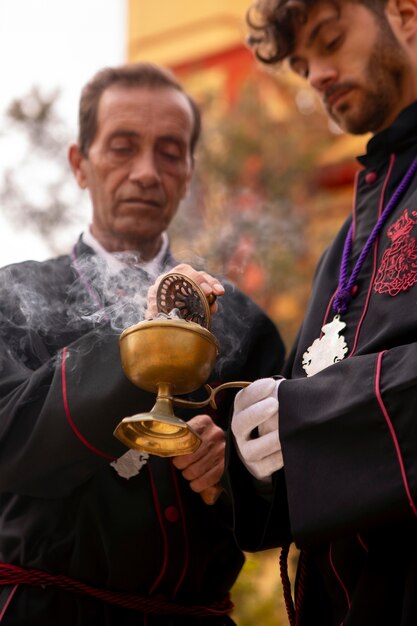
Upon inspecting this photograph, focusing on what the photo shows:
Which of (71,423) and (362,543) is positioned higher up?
(71,423)

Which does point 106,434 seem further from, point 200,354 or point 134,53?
point 134,53

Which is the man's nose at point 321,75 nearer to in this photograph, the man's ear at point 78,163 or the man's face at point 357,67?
the man's face at point 357,67

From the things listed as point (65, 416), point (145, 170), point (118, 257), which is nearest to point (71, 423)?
point (65, 416)

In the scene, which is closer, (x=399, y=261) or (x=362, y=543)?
Answer: (x=362, y=543)

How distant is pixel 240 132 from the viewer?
11953 millimetres

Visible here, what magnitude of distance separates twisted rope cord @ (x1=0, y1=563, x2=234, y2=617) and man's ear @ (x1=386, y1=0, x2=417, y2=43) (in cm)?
192

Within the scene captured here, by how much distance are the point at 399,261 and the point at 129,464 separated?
992 mm

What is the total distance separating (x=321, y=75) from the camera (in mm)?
3221

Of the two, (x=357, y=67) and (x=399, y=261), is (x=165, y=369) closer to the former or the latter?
(x=399, y=261)

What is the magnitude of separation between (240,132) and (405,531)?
32.4 feet

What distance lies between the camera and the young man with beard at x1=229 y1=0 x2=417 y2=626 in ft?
7.64

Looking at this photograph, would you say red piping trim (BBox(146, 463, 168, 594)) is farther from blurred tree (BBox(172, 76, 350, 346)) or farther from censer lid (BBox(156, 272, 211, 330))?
blurred tree (BBox(172, 76, 350, 346))

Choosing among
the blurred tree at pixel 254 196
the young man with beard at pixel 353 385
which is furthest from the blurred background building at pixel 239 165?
the young man with beard at pixel 353 385

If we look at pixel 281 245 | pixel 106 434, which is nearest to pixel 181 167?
pixel 106 434
